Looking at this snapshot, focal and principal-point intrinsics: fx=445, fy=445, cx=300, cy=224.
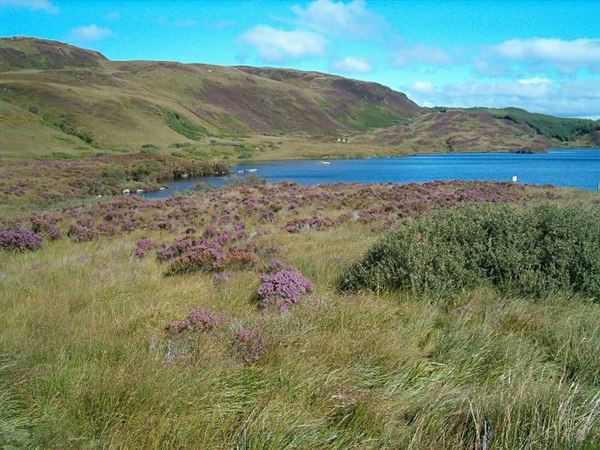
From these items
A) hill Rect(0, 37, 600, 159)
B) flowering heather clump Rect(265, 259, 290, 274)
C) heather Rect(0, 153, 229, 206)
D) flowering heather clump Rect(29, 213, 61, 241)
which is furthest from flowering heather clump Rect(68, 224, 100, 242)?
hill Rect(0, 37, 600, 159)

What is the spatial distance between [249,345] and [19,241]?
32.9 ft

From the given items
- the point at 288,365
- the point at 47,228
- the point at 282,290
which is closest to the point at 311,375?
the point at 288,365

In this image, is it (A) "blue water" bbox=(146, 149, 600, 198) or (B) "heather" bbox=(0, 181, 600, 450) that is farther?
(A) "blue water" bbox=(146, 149, 600, 198)

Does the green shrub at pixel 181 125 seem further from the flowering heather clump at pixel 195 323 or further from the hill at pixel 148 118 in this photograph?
the flowering heather clump at pixel 195 323

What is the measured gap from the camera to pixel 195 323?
505 cm

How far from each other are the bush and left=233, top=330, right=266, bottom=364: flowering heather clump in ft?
8.20

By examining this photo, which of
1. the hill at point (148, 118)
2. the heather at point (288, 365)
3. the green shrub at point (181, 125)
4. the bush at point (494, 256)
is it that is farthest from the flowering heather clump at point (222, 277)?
the green shrub at point (181, 125)

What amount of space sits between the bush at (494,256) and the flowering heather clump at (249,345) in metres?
2.50

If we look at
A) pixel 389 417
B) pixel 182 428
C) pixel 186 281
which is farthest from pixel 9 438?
pixel 186 281

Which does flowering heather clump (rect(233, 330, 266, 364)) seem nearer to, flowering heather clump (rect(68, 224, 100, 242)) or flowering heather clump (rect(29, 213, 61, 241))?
flowering heather clump (rect(68, 224, 100, 242))

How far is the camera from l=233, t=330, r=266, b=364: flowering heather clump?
4.05 meters

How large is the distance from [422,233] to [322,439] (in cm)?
497

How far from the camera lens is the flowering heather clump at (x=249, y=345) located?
13.3 ft

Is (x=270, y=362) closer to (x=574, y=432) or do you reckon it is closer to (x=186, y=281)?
(x=574, y=432)
